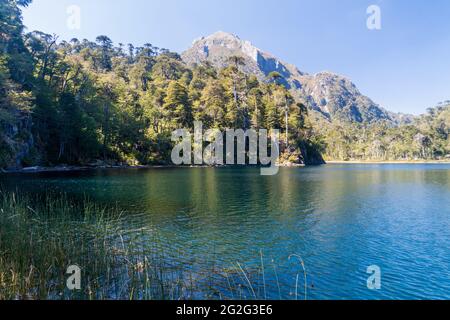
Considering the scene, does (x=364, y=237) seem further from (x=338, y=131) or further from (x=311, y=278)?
(x=338, y=131)

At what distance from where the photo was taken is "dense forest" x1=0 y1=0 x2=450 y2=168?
52.5 meters

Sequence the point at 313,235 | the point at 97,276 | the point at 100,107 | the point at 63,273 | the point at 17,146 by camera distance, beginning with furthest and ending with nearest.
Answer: the point at 100,107 → the point at 17,146 → the point at 313,235 → the point at 97,276 → the point at 63,273

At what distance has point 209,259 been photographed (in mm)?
12836

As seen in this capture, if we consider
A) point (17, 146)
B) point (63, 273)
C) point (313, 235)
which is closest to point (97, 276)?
point (63, 273)

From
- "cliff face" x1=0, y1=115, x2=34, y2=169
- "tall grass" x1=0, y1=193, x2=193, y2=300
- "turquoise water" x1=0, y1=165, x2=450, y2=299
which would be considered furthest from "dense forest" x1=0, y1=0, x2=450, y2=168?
"tall grass" x1=0, y1=193, x2=193, y2=300

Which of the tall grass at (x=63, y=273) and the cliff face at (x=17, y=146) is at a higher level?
the cliff face at (x=17, y=146)

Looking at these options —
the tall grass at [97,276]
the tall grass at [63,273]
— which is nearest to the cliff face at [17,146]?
the tall grass at [63,273]

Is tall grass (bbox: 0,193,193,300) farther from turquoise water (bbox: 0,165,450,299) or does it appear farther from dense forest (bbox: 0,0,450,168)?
dense forest (bbox: 0,0,450,168)

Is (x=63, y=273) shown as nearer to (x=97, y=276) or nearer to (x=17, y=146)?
(x=97, y=276)

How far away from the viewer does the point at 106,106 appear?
75750 millimetres

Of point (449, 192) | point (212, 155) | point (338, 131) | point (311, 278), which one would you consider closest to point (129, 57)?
point (212, 155)

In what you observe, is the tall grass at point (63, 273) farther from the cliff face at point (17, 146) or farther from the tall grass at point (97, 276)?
the cliff face at point (17, 146)

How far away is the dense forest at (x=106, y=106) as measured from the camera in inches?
2068

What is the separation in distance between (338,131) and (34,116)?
142085 millimetres
